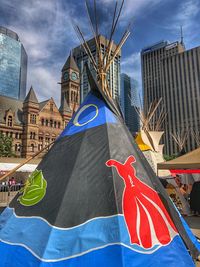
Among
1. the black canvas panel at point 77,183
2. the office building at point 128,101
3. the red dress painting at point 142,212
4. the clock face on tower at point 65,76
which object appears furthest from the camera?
the office building at point 128,101

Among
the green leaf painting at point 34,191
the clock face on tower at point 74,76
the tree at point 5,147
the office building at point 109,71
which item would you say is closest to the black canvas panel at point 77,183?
the green leaf painting at point 34,191

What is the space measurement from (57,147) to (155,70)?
115 metres

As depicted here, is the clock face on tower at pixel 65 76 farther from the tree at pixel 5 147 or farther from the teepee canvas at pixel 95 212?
the teepee canvas at pixel 95 212

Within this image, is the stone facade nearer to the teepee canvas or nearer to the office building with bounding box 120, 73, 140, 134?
the teepee canvas

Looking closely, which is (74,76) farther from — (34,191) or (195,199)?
(34,191)

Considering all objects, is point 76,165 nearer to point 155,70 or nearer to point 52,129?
point 52,129

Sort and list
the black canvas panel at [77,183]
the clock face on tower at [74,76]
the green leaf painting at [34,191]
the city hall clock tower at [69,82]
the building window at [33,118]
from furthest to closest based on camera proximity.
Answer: the clock face on tower at [74,76] < the city hall clock tower at [69,82] < the building window at [33,118] < the green leaf painting at [34,191] < the black canvas panel at [77,183]

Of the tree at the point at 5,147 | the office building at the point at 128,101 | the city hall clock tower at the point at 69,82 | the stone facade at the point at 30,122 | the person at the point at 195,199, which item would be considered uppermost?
the office building at the point at 128,101

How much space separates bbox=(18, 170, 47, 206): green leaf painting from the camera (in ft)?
16.2

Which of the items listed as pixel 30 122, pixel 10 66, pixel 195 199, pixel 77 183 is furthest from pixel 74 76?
pixel 77 183

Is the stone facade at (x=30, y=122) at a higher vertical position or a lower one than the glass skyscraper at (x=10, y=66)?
lower

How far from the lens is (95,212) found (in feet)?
14.1

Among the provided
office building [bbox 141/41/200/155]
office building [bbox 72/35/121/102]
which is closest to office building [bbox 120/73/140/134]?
office building [bbox 72/35/121/102]

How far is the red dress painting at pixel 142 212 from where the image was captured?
412 centimetres
